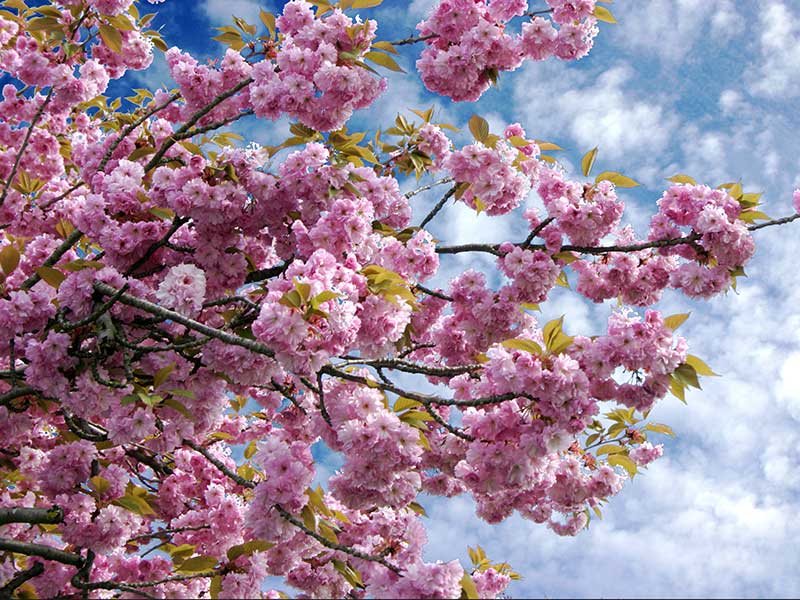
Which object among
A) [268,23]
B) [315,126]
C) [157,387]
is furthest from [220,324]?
[268,23]

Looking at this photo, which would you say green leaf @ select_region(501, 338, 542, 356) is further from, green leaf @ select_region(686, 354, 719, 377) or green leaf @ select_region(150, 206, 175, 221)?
green leaf @ select_region(150, 206, 175, 221)

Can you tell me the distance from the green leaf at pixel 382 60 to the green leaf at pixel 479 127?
0.71 m

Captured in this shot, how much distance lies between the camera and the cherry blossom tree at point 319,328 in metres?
3.88

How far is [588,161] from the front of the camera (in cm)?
521

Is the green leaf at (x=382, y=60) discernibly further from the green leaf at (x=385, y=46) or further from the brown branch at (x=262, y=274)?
the brown branch at (x=262, y=274)

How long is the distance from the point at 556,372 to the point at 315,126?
240cm

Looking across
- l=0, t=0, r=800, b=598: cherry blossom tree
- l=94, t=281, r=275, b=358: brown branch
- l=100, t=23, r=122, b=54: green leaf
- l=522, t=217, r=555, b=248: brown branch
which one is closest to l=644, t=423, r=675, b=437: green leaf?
l=0, t=0, r=800, b=598: cherry blossom tree

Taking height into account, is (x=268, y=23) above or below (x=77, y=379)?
above

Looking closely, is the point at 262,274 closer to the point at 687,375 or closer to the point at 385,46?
the point at 385,46

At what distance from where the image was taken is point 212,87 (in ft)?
18.8

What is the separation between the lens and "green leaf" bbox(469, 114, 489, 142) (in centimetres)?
515

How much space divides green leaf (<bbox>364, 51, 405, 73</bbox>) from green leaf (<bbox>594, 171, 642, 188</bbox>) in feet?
5.38

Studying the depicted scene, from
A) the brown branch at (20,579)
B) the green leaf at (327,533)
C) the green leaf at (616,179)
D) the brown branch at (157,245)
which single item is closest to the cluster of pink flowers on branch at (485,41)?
the green leaf at (616,179)

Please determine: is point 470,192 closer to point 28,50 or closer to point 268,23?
point 268,23
